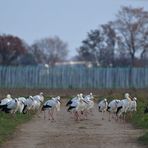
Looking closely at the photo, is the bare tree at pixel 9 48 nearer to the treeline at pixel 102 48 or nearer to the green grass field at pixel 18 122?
the treeline at pixel 102 48

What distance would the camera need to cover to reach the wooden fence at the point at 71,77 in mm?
50781

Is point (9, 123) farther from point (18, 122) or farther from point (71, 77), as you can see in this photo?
point (71, 77)

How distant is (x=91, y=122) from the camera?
23.2 metres

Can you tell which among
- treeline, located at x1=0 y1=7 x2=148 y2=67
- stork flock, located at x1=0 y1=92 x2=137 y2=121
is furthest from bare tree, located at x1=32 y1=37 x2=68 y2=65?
stork flock, located at x1=0 y1=92 x2=137 y2=121

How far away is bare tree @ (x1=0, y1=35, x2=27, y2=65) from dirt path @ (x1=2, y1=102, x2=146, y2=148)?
62245 millimetres

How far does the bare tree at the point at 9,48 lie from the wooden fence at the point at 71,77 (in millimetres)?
33994

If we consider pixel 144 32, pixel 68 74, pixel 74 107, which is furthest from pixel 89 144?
pixel 144 32

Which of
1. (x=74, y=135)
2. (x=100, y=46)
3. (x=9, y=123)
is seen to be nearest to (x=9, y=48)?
(x=100, y=46)

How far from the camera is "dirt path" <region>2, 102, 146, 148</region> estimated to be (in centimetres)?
1550

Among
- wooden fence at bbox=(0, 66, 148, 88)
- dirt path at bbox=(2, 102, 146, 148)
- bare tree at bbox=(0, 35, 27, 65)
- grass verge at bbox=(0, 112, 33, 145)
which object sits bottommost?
dirt path at bbox=(2, 102, 146, 148)

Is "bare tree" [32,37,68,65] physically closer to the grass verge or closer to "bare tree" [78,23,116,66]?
"bare tree" [78,23,116,66]

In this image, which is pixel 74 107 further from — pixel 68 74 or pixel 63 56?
pixel 63 56

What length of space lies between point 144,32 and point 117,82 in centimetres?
2323

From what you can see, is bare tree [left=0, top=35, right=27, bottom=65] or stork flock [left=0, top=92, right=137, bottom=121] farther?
bare tree [left=0, top=35, right=27, bottom=65]
